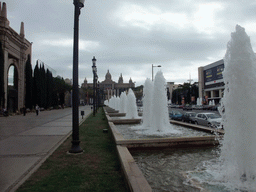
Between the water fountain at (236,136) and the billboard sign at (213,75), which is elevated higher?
the billboard sign at (213,75)

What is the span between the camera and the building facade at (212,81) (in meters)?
80.2

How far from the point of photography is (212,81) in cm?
8644

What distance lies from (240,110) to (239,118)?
17 cm

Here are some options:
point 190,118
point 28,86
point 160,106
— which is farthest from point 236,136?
point 28,86

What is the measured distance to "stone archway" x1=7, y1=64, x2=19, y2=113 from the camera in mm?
32425

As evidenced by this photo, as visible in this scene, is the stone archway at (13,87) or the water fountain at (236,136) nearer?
the water fountain at (236,136)

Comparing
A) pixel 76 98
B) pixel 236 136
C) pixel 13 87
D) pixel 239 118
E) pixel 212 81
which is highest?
pixel 212 81

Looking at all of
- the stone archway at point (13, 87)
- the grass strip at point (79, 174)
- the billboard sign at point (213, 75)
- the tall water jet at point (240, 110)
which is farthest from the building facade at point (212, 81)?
the grass strip at point (79, 174)

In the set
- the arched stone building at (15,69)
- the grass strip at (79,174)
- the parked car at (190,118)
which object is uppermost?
the arched stone building at (15,69)

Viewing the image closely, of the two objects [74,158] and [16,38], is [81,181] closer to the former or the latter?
[74,158]

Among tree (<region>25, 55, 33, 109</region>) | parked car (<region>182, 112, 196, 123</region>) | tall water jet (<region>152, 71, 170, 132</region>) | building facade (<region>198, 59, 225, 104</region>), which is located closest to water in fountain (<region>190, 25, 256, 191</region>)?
tall water jet (<region>152, 71, 170, 132</region>)

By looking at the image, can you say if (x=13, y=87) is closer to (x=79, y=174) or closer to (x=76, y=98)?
(x=76, y=98)

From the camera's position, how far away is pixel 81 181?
423 cm

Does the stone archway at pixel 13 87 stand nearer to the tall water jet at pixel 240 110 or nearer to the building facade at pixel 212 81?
the tall water jet at pixel 240 110
